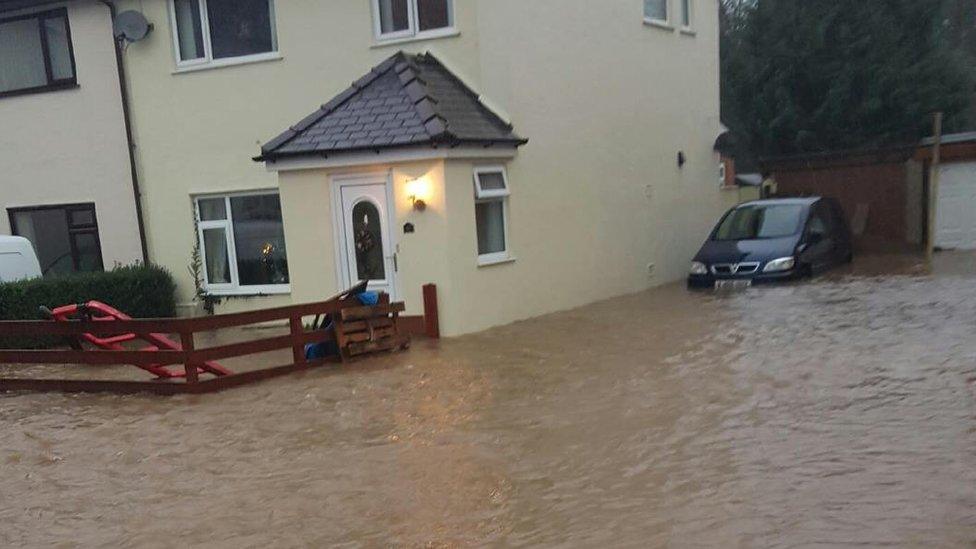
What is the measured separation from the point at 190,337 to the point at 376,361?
2.24 metres

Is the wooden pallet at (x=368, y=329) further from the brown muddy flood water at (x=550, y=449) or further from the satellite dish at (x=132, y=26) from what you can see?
the satellite dish at (x=132, y=26)

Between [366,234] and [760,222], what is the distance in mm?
7410

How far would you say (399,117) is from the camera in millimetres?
11305

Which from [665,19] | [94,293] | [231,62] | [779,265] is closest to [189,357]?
[94,293]

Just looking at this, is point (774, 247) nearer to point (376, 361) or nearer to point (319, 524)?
point (376, 361)

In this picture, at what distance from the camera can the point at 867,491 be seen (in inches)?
198

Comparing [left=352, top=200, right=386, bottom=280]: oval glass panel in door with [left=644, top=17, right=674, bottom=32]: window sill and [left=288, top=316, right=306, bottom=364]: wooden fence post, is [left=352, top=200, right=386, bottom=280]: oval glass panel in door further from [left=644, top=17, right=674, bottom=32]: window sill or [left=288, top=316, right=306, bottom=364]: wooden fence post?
[left=644, top=17, right=674, bottom=32]: window sill

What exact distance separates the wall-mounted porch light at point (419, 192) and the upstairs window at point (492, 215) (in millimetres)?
840

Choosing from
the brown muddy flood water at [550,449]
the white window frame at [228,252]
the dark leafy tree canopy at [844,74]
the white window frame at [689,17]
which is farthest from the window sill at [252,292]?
the dark leafy tree canopy at [844,74]

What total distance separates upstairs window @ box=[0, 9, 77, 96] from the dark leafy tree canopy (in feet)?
58.3

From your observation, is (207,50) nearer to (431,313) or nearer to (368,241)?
(368,241)

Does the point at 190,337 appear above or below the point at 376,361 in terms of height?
above

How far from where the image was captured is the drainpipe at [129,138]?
46.2ft

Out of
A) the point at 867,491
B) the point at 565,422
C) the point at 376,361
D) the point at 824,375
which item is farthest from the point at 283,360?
the point at 867,491
